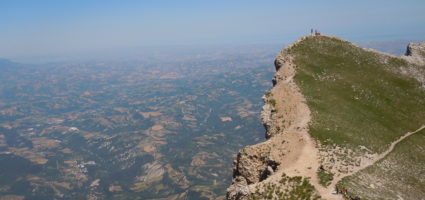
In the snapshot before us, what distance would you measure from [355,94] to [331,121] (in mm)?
14942

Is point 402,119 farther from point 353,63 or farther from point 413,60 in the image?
point 413,60

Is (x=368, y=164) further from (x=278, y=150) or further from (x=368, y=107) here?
(x=368, y=107)

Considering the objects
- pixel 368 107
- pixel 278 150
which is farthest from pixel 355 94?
pixel 278 150

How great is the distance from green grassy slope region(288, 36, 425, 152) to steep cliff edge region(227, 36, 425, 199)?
20cm

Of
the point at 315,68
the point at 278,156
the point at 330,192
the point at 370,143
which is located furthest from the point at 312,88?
the point at 330,192

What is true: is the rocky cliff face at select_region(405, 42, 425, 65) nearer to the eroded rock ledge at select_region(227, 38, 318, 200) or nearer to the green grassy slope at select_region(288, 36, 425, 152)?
the green grassy slope at select_region(288, 36, 425, 152)

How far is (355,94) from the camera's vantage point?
6353 cm

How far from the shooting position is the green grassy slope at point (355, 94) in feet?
168

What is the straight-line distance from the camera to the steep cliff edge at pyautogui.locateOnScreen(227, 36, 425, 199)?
1510 inches

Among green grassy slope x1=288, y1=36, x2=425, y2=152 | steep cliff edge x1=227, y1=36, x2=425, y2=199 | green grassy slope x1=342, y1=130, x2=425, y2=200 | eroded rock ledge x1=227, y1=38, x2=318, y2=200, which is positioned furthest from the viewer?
green grassy slope x1=288, y1=36, x2=425, y2=152

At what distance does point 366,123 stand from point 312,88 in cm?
1244

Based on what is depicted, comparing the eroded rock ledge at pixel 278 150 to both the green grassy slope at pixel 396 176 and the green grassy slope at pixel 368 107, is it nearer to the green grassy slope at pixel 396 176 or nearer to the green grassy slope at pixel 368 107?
the green grassy slope at pixel 368 107

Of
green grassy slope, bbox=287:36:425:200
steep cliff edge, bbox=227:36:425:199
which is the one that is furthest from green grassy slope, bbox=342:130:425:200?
steep cliff edge, bbox=227:36:425:199

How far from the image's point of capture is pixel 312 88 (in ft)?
206
